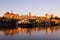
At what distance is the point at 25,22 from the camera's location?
2414 inches

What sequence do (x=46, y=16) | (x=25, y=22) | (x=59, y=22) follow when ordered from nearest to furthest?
(x=25, y=22) → (x=59, y=22) → (x=46, y=16)

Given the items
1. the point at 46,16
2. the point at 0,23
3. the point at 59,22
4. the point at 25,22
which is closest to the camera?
the point at 0,23

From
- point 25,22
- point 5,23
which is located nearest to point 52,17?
point 25,22

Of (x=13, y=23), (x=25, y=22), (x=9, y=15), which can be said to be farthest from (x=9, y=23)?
(x=9, y=15)

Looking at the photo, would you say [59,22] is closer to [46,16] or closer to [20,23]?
[46,16]

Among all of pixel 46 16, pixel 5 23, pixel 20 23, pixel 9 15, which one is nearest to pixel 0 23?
pixel 5 23

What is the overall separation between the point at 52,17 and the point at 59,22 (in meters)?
8.67

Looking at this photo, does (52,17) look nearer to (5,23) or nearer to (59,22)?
(59,22)

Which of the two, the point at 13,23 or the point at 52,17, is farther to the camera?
the point at 52,17

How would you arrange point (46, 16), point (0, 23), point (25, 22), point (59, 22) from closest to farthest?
point (0, 23)
point (25, 22)
point (59, 22)
point (46, 16)

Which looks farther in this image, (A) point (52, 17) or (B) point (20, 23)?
(A) point (52, 17)

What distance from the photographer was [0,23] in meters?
56.6

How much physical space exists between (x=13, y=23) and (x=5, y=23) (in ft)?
7.16

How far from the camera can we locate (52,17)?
85.4 m
